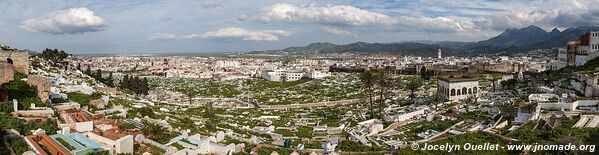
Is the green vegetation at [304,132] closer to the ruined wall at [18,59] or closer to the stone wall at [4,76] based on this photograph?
the stone wall at [4,76]

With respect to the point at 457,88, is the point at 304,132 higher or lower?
lower

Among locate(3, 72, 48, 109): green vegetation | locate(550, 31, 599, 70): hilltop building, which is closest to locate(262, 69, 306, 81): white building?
locate(550, 31, 599, 70): hilltop building

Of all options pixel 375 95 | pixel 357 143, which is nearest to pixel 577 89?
pixel 357 143

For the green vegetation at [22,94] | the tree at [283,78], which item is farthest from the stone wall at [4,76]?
the tree at [283,78]

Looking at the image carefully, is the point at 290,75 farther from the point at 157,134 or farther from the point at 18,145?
the point at 18,145

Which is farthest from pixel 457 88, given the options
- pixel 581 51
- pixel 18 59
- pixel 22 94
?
pixel 18 59

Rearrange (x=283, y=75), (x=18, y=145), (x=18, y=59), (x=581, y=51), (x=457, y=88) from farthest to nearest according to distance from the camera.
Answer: (x=283, y=75) < (x=581, y=51) < (x=457, y=88) < (x=18, y=59) < (x=18, y=145)

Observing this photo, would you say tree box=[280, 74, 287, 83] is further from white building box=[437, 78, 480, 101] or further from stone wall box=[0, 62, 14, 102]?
stone wall box=[0, 62, 14, 102]

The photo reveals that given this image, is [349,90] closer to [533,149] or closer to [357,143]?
[357,143]
